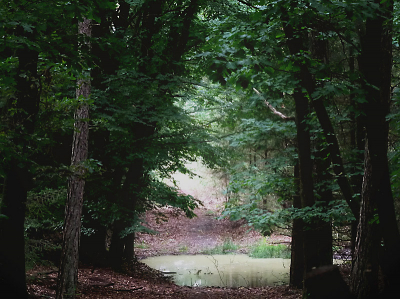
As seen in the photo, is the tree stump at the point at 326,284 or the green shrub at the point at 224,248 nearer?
the tree stump at the point at 326,284

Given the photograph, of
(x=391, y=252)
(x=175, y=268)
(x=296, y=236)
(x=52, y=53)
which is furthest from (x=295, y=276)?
(x=52, y=53)

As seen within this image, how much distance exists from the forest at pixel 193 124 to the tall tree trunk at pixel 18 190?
2 cm

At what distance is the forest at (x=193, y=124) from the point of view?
179 inches

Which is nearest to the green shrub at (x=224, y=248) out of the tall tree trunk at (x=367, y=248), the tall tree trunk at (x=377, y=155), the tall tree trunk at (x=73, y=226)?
the tall tree trunk at (x=73, y=226)

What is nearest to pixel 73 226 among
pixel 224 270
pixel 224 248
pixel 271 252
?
pixel 224 270

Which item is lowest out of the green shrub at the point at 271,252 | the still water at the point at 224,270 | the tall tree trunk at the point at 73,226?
the still water at the point at 224,270

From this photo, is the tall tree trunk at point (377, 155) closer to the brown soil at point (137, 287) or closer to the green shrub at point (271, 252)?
the brown soil at point (137, 287)

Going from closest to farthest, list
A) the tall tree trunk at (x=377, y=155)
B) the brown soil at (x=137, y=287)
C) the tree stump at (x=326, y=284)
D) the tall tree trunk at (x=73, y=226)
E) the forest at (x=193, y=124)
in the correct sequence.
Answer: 1. the tree stump at (x=326, y=284)
2. the tall tree trunk at (x=377, y=155)
3. the forest at (x=193, y=124)
4. the tall tree trunk at (x=73, y=226)
5. the brown soil at (x=137, y=287)

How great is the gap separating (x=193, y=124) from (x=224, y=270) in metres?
7.22

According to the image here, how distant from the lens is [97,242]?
38.5 feet

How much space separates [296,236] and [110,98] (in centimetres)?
693

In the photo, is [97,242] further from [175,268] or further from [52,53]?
[52,53]

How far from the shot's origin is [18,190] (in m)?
4.99

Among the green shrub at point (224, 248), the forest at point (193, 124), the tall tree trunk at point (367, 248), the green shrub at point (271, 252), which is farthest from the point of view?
the green shrub at point (224, 248)
